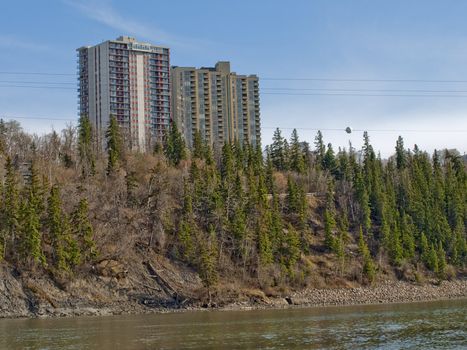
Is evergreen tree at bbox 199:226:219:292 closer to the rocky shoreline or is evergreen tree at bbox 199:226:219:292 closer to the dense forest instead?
the dense forest

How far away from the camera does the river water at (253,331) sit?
50.2m

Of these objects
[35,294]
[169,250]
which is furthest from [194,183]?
[35,294]

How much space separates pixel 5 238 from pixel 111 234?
16631 mm

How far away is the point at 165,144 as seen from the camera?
152 meters

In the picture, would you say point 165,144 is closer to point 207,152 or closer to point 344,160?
point 207,152

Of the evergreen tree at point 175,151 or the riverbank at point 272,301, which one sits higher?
the evergreen tree at point 175,151

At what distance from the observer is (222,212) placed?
115 m

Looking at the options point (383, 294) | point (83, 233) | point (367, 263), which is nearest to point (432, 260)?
point (367, 263)

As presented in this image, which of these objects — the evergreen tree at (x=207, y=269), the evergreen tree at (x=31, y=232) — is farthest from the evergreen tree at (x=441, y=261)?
the evergreen tree at (x=31, y=232)

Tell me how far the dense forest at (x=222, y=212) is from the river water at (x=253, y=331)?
65.6ft

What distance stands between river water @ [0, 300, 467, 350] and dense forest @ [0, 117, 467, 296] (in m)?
20.0

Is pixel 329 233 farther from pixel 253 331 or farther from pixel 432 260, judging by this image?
pixel 253 331

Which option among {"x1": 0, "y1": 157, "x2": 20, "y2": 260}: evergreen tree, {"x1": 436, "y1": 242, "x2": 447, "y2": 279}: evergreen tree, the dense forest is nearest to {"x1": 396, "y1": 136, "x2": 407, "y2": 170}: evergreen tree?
the dense forest

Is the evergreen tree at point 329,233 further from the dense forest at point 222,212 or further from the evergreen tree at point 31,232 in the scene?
the evergreen tree at point 31,232
